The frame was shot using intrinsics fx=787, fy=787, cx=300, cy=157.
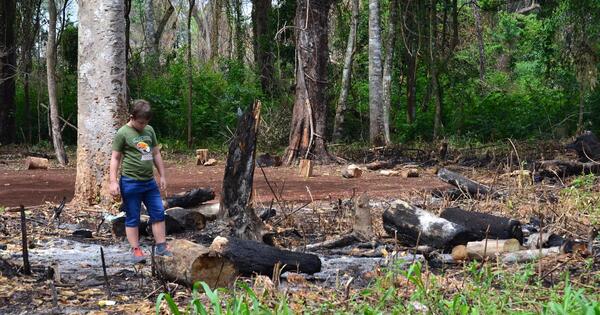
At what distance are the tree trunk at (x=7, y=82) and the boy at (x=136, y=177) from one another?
700 inches

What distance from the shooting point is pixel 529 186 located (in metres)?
9.51

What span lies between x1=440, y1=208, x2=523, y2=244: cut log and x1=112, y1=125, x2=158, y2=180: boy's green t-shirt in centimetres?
270

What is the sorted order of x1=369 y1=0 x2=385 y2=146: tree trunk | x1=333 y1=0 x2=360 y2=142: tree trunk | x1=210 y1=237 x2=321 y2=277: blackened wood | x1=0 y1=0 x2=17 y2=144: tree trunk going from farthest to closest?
1. x1=0 y1=0 x2=17 y2=144: tree trunk
2. x1=333 y1=0 x2=360 y2=142: tree trunk
3. x1=369 y1=0 x2=385 y2=146: tree trunk
4. x1=210 y1=237 x2=321 y2=277: blackened wood

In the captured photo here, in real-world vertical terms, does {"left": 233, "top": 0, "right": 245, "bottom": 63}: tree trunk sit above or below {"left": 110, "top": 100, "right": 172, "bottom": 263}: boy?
above

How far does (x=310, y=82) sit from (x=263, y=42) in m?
9.28

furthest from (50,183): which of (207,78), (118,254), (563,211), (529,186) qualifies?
(207,78)

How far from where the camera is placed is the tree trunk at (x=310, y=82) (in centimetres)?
1697

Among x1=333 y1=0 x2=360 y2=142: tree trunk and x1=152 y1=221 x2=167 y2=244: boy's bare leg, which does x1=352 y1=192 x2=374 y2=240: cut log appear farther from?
x1=333 y1=0 x2=360 y2=142: tree trunk

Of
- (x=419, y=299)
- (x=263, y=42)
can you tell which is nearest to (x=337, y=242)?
(x=419, y=299)

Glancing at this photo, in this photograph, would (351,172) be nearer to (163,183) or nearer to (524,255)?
(163,183)

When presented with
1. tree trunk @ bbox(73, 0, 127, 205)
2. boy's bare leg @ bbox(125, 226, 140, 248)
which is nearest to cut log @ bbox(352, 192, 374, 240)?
boy's bare leg @ bbox(125, 226, 140, 248)

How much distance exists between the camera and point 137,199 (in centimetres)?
657

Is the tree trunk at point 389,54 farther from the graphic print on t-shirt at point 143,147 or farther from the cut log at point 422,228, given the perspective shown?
the graphic print on t-shirt at point 143,147

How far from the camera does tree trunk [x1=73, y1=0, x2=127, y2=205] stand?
30.7 feet
